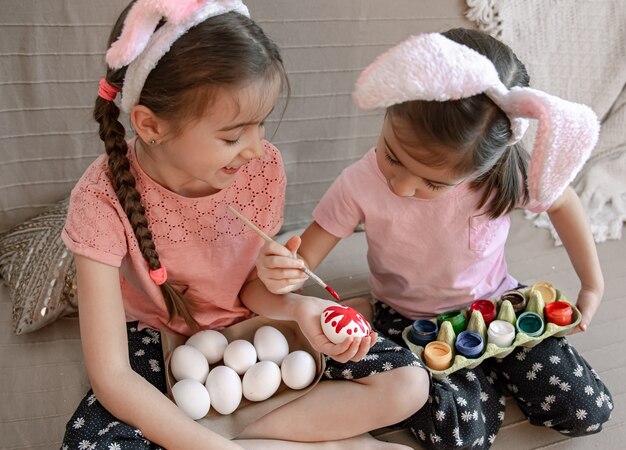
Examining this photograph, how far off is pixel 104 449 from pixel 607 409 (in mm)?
785

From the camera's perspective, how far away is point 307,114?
1.47 m

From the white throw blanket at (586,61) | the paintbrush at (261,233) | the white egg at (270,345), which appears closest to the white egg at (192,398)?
the white egg at (270,345)

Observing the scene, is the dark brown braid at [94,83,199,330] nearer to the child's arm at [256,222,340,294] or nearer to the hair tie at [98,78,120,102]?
the hair tie at [98,78,120,102]

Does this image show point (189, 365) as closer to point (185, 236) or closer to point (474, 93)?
point (185, 236)

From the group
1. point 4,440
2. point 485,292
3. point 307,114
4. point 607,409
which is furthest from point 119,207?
point 607,409

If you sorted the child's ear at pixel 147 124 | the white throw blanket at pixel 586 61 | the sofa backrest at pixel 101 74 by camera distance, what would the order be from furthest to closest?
the white throw blanket at pixel 586 61 < the sofa backrest at pixel 101 74 < the child's ear at pixel 147 124

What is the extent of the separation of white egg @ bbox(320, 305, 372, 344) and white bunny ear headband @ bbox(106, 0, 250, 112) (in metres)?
0.42

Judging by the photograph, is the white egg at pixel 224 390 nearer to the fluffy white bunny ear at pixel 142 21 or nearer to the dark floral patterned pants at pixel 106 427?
the dark floral patterned pants at pixel 106 427

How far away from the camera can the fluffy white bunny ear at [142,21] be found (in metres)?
0.87

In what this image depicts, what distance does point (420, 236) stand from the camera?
120 cm

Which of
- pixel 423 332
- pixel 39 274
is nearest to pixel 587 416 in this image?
pixel 423 332

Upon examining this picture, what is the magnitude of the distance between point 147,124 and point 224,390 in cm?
40

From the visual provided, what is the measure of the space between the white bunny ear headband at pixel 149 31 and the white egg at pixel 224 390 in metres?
0.43

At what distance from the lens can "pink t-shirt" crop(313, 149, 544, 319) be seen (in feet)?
3.86
